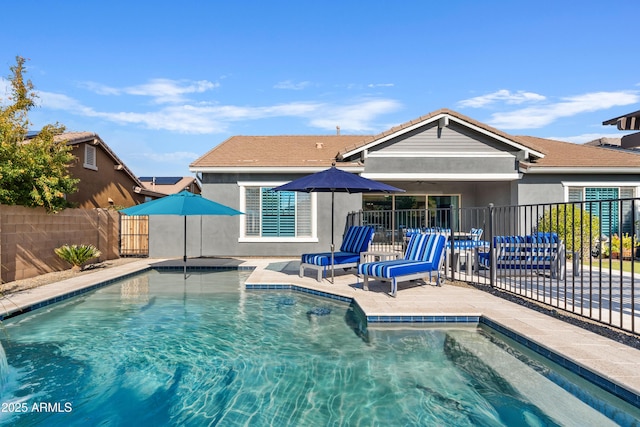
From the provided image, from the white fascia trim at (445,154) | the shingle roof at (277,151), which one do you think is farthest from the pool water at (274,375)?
the white fascia trim at (445,154)

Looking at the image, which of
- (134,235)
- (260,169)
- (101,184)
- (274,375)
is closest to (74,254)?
(134,235)

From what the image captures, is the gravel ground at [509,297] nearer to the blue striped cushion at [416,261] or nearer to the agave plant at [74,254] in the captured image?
the agave plant at [74,254]

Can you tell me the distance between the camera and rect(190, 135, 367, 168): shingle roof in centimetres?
1548

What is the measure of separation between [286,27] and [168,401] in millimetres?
15314

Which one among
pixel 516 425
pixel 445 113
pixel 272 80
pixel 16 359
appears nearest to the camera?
pixel 516 425

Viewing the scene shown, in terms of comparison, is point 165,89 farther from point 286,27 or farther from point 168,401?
point 168,401

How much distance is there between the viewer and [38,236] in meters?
11.2

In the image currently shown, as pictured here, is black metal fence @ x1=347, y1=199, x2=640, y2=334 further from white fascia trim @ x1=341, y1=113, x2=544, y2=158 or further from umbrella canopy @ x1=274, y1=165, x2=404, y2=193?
white fascia trim @ x1=341, y1=113, x2=544, y2=158

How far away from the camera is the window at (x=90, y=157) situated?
1969 centimetres

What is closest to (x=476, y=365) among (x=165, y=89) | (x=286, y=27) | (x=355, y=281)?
(x=355, y=281)

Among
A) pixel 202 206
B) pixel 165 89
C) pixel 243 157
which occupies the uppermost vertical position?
pixel 165 89

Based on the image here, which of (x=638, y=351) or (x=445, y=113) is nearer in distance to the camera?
(x=638, y=351)

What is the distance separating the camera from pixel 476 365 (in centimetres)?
497

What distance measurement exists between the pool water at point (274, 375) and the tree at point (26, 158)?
4.43 metres
